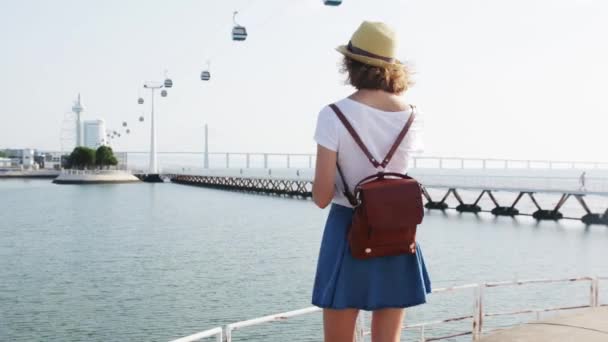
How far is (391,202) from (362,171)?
0.17 metres

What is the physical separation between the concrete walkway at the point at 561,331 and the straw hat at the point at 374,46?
1927 mm

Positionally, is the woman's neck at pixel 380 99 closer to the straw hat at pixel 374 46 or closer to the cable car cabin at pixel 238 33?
the straw hat at pixel 374 46

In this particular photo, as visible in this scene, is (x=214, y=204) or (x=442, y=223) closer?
(x=442, y=223)

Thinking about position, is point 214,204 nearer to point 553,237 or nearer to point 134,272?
point 553,237

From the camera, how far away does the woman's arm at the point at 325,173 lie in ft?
8.75

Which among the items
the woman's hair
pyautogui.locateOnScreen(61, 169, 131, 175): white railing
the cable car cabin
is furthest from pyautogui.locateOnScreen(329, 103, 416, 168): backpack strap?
pyautogui.locateOnScreen(61, 169, 131, 175): white railing

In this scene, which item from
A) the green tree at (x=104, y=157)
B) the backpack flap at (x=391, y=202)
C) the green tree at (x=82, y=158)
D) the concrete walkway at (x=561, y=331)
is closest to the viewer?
the backpack flap at (x=391, y=202)

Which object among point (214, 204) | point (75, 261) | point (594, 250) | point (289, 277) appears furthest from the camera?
point (214, 204)

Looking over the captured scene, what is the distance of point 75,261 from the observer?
36.5m

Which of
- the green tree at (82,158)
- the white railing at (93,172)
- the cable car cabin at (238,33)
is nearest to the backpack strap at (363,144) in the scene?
the cable car cabin at (238,33)

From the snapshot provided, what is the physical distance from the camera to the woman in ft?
8.86

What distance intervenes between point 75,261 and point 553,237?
1202 inches

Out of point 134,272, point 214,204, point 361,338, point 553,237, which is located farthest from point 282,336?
point 214,204

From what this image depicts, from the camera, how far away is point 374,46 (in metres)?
2.75
